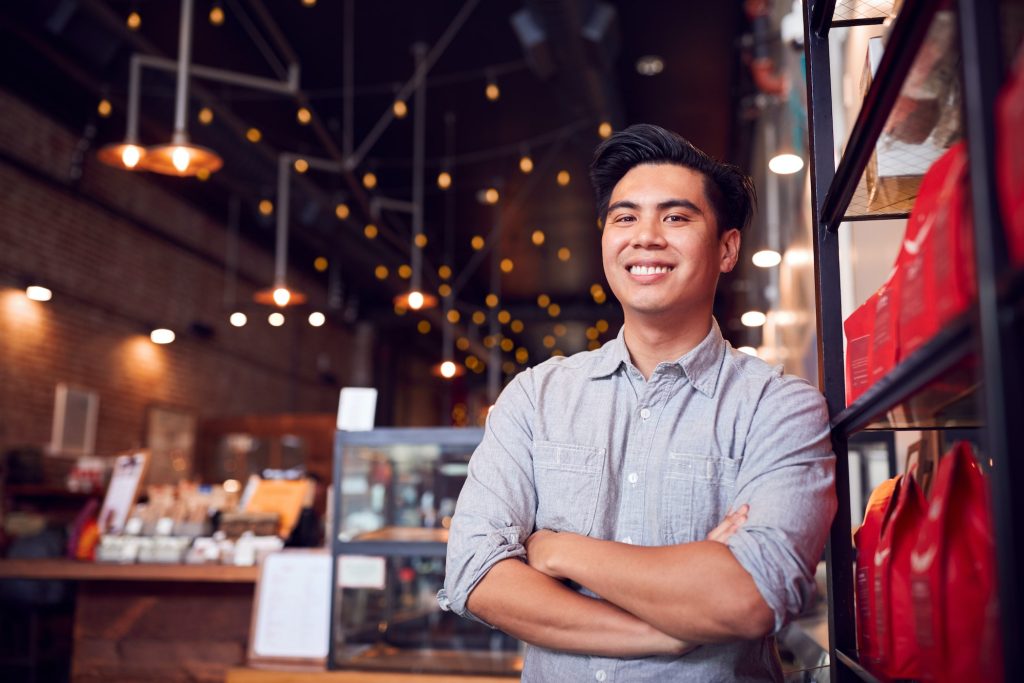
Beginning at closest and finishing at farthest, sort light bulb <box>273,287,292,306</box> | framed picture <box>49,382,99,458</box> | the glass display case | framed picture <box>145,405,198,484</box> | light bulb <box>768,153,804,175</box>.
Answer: the glass display case < light bulb <box>768,153,804,175</box> < light bulb <box>273,287,292,306</box> < framed picture <box>49,382,99,458</box> < framed picture <box>145,405,198,484</box>

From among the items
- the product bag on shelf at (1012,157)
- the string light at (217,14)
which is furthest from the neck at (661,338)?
the string light at (217,14)

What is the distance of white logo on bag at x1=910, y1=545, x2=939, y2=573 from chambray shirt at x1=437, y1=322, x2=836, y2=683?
19 cm

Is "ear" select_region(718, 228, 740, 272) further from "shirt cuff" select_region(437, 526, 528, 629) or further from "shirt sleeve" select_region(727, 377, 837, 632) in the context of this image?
"shirt cuff" select_region(437, 526, 528, 629)

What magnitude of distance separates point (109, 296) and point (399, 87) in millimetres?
3413

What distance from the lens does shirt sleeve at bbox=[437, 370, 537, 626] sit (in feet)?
5.35

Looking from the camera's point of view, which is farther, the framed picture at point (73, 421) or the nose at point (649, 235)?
the framed picture at point (73, 421)

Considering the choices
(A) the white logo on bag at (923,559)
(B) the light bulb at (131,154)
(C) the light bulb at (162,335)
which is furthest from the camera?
(C) the light bulb at (162,335)

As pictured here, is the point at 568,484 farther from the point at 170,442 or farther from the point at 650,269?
the point at 170,442

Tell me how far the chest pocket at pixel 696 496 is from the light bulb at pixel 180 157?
3789 mm

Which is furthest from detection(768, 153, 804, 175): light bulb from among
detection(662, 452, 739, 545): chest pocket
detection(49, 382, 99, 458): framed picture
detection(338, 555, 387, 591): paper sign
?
detection(49, 382, 99, 458): framed picture

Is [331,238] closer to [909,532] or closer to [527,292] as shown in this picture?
[527,292]

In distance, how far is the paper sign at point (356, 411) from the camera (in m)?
3.70

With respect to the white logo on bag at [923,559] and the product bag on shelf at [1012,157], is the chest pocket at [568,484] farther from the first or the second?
the product bag on shelf at [1012,157]

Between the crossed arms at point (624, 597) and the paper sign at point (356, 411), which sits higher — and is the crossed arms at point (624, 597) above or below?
below
